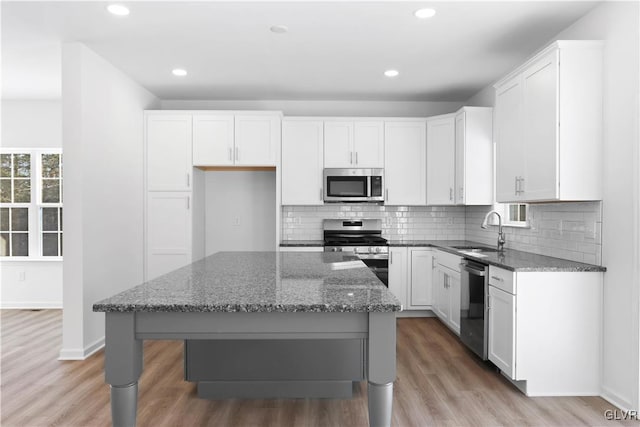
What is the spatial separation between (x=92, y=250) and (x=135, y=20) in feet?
6.50

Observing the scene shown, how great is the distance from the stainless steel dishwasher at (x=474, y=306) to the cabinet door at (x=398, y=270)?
3.67ft

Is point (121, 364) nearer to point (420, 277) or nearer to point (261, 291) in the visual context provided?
point (261, 291)

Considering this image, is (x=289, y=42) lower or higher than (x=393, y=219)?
higher

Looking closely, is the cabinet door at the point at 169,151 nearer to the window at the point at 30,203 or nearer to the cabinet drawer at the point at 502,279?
the window at the point at 30,203

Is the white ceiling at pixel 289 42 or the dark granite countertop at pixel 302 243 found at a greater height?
the white ceiling at pixel 289 42

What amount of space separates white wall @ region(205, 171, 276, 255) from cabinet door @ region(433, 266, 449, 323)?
2.11 meters

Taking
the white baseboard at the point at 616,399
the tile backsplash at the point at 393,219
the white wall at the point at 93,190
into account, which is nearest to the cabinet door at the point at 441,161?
the tile backsplash at the point at 393,219

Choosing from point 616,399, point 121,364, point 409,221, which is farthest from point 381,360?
point 409,221

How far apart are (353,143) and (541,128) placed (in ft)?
7.96

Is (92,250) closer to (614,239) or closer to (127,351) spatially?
(127,351)

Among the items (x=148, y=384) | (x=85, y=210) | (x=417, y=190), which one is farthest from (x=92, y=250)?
(x=417, y=190)

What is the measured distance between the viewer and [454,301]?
4.16 meters

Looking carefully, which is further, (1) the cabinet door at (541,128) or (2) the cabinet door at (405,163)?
(2) the cabinet door at (405,163)

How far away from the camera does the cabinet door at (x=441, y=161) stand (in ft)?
16.1
